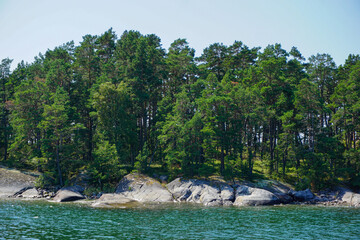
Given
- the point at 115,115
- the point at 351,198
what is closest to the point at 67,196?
the point at 115,115

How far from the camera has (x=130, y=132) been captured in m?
48.7

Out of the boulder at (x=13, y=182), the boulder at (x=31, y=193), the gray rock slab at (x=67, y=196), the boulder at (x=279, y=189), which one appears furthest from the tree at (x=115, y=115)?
the boulder at (x=279, y=189)

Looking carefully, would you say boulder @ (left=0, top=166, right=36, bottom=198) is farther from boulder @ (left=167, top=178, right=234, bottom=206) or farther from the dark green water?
boulder @ (left=167, top=178, right=234, bottom=206)

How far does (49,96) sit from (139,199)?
25.3m

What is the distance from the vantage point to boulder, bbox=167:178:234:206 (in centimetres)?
3782

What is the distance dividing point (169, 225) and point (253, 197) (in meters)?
18.8

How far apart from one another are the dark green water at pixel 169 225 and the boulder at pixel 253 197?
819 cm

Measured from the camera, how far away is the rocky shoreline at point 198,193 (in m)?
37.6

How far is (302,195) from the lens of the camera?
132 ft

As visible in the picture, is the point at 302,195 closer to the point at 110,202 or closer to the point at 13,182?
the point at 110,202

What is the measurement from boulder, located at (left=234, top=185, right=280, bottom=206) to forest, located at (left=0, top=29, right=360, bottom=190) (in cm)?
469

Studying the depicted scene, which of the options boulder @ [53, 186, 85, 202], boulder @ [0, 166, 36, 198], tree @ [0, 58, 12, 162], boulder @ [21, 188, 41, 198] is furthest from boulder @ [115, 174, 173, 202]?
tree @ [0, 58, 12, 162]

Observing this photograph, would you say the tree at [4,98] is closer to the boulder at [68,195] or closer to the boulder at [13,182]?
the boulder at [13,182]

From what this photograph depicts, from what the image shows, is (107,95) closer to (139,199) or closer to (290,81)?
(139,199)
